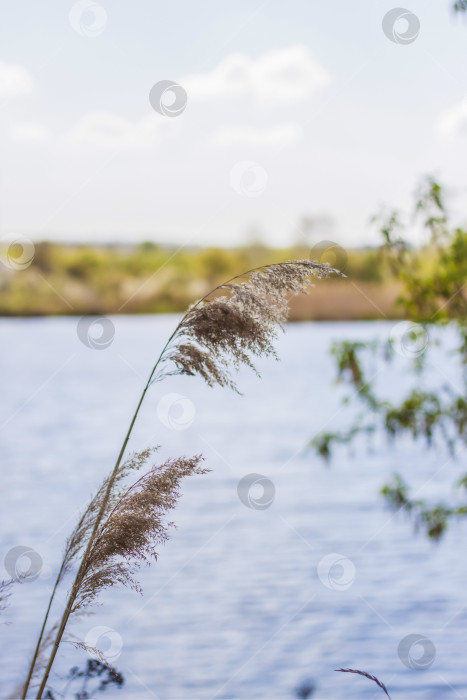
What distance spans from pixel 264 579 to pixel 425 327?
17.4 feet

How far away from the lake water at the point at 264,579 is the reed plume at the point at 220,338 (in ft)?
8.81

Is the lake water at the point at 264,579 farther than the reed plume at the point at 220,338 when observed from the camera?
Yes

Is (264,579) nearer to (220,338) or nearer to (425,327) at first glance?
(425,327)

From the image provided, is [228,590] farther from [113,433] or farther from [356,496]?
[113,433]

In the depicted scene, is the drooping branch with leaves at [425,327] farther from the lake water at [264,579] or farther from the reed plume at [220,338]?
the reed plume at [220,338]

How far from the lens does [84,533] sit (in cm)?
232

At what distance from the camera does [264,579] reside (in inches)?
406

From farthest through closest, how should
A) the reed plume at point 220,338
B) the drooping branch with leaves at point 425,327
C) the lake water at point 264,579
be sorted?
the lake water at point 264,579 < the drooping branch with leaves at point 425,327 < the reed plume at point 220,338

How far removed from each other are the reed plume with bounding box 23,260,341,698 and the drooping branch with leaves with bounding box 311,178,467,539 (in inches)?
144

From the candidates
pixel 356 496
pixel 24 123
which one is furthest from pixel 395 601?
pixel 24 123

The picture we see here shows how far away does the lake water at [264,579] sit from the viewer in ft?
23.7

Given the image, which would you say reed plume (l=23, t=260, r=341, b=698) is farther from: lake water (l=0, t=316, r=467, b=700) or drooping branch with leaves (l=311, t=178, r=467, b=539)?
drooping branch with leaves (l=311, t=178, r=467, b=539)

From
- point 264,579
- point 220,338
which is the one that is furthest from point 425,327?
point 264,579

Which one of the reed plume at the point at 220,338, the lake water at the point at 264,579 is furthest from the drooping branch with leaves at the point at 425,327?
the reed plume at the point at 220,338
